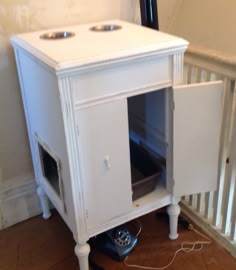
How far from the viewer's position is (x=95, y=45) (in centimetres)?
125

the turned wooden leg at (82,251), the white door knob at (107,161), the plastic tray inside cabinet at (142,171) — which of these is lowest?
the turned wooden leg at (82,251)

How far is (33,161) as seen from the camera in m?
1.67

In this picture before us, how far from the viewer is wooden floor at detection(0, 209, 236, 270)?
5.13 feet

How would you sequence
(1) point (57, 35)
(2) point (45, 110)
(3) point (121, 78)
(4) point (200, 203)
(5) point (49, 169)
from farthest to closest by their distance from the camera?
(4) point (200, 203) < (5) point (49, 169) < (1) point (57, 35) < (2) point (45, 110) < (3) point (121, 78)

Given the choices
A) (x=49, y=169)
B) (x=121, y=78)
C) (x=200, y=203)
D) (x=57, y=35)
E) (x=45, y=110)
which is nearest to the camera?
(x=121, y=78)

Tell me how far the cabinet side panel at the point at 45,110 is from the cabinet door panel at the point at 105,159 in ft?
0.22

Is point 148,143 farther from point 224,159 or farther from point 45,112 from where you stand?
point 45,112

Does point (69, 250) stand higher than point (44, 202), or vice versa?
point (44, 202)

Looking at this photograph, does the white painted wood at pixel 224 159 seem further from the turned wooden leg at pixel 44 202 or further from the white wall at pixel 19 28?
the turned wooden leg at pixel 44 202

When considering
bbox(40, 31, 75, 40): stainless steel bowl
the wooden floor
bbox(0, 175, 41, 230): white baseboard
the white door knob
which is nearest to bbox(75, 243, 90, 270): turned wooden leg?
the wooden floor

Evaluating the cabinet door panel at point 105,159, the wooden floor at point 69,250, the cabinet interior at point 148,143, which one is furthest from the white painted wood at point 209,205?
the cabinet door panel at point 105,159

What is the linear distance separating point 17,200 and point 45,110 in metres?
0.60

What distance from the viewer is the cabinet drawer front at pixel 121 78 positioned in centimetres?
117

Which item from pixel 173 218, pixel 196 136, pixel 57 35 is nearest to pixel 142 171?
pixel 173 218
